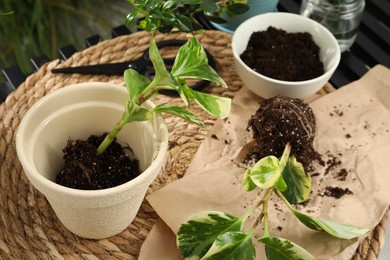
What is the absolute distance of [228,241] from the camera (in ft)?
1.81

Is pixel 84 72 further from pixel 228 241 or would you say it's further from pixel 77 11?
pixel 77 11

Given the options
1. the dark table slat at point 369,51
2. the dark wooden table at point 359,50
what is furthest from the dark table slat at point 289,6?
the dark table slat at point 369,51

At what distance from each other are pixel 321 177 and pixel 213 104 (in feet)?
0.66

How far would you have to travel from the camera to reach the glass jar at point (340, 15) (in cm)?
88

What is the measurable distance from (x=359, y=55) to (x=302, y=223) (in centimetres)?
38

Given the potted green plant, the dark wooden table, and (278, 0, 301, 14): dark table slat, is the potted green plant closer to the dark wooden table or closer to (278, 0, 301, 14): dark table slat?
the dark wooden table

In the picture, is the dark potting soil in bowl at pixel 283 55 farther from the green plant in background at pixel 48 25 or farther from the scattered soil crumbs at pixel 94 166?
the green plant in background at pixel 48 25

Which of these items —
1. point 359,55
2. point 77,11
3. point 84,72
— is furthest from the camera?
point 77,11

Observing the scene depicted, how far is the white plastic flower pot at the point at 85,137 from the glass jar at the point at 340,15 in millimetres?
389

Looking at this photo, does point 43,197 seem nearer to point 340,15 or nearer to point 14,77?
point 14,77

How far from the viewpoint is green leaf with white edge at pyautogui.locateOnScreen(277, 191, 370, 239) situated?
60 centimetres

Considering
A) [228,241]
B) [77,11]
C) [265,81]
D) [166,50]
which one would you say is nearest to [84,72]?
[166,50]

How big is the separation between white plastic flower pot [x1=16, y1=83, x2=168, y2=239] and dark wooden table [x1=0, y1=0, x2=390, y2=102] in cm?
22

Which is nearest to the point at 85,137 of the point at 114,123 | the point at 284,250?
the point at 114,123
